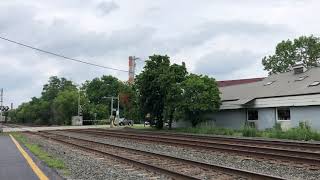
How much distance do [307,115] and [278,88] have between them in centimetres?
665

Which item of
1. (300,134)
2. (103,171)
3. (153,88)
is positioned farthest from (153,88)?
(103,171)

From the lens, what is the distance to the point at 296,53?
77.2 metres

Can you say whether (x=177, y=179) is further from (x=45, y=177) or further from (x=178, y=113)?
(x=178, y=113)

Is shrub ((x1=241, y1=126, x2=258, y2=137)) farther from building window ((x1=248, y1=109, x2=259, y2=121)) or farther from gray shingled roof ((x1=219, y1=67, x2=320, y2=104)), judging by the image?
building window ((x1=248, y1=109, x2=259, y2=121))

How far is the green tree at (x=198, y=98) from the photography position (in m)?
45.1

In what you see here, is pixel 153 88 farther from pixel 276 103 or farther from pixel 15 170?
pixel 15 170

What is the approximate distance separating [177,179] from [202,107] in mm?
32290

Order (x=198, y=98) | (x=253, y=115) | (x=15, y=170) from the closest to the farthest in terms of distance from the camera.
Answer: (x=15, y=170), (x=253, y=115), (x=198, y=98)

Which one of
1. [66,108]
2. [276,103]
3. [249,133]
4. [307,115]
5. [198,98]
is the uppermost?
[66,108]

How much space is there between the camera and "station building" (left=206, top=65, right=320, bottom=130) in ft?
123

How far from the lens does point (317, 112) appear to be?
36.4m

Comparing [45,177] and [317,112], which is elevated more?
[317,112]

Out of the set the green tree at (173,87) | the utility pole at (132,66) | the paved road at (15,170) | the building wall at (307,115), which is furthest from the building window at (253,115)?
the utility pole at (132,66)

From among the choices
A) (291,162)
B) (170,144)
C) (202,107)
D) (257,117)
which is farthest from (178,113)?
(291,162)
